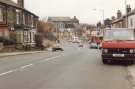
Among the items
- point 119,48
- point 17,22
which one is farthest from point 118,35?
point 17,22

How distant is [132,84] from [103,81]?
1150 millimetres

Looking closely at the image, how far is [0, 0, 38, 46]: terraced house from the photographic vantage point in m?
57.1

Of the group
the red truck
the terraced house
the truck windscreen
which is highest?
the terraced house

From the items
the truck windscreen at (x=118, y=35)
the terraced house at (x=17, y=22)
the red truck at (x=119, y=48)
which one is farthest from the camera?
the terraced house at (x=17, y=22)

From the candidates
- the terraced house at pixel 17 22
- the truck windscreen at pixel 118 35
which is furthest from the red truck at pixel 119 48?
the terraced house at pixel 17 22

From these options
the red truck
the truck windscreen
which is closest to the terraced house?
the truck windscreen

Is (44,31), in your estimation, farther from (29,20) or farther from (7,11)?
(7,11)

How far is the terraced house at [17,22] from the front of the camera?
57.1m

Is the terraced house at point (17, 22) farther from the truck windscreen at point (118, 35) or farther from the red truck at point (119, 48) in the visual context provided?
the red truck at point (119, 48)

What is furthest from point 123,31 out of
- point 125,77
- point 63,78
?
point 63,78

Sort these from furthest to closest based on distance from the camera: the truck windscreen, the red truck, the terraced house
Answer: the terraced house → the truck windscreen → the red truck

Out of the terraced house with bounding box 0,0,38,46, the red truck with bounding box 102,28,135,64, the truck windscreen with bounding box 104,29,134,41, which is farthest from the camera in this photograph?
the terraced house with bounding box 0,0,38,46

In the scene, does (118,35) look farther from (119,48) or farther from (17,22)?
(17,22)

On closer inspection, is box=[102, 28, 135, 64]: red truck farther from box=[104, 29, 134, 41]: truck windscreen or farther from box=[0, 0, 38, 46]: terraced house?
box=[0, 0, 38, 46]: terraced house
